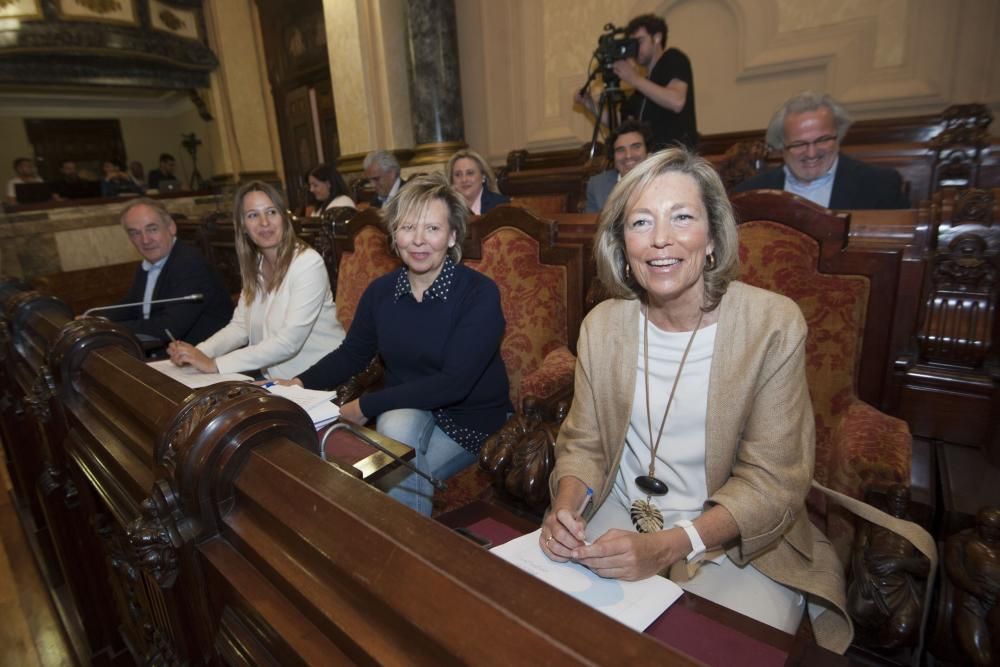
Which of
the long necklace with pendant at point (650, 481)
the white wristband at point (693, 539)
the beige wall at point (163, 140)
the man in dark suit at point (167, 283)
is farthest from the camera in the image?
the beige wall at point (163, 140)

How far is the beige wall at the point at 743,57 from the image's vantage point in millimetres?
3141

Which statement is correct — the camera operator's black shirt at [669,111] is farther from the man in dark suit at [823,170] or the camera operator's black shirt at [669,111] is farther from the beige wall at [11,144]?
the beige wall at [11,144]

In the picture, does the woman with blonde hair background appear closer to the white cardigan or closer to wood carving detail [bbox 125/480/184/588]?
the white cardigan

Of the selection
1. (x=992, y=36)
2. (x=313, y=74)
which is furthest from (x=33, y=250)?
(x=992, y=36)

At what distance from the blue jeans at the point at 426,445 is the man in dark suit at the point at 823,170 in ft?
4.83

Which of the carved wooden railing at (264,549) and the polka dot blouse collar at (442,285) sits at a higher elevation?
the polka dot blouse collar at (442,285)

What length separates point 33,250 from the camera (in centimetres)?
609

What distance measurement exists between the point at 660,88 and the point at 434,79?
2.71 m

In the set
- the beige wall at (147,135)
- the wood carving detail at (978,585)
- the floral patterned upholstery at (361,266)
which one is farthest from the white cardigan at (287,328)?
the beige wall at (147,135)

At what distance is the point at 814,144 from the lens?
6.75ft

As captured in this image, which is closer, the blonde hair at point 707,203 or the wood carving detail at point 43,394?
the blonde hair at point 707,203

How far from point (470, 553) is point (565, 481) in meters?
0.66

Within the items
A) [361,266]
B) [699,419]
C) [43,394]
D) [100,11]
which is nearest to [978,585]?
[699,419]

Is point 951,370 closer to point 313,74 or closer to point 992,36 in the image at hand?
point 992,36
